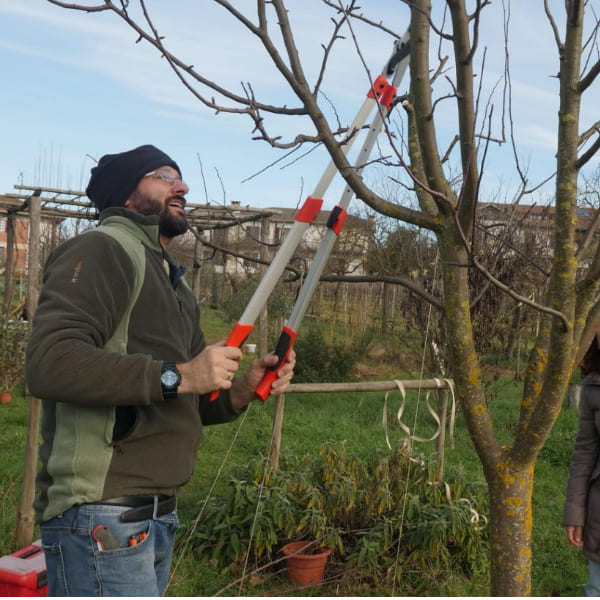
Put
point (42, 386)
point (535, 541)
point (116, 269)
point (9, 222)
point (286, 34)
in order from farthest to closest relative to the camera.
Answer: point (9, 222)
point (535, 541)
point (286, 34)
point (116, 269)
point (42, 386)

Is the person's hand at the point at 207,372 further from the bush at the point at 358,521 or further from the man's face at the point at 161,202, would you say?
the bush at the point at 358,521

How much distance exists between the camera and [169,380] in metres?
1.61

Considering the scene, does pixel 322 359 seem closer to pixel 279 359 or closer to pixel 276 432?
pixel 276 432

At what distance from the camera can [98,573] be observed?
63.3 inches

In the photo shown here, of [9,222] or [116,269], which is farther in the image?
[9,222]

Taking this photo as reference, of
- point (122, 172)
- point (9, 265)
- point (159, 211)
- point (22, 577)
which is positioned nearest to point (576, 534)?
point (159, 211)

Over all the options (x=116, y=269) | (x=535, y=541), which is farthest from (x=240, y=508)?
(x=116, y=269)

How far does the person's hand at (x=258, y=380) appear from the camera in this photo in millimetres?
1987

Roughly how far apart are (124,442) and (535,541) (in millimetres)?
4041

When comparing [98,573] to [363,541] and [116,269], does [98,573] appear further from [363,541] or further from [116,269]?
[363,541]

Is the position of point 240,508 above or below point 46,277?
below

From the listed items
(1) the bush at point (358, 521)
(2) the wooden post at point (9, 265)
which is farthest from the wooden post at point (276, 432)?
(2) the wooden post at point (9, 265)

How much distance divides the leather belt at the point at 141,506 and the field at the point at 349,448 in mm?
500

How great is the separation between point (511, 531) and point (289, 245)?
3.39ft
